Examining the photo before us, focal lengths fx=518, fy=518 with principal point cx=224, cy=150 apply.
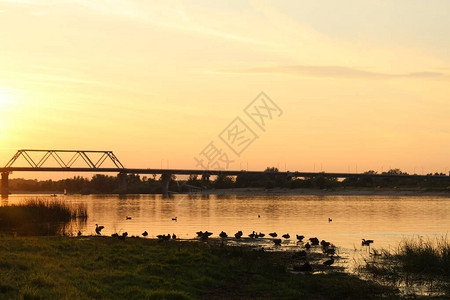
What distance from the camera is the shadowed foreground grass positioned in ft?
61.0

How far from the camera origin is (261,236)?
4438cm

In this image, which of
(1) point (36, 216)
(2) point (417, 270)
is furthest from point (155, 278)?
(1) point (36, 216)

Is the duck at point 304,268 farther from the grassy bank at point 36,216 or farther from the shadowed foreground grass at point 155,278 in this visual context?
the grassy bank at point 36,216

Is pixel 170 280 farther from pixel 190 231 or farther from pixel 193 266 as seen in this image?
pixel 190 231

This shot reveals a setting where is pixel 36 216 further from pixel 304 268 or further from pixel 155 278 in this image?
pixel 155 278

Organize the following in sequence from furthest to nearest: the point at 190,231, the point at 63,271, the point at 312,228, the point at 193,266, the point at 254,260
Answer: the point at 312,228 → the point at 190,231 → the point at 254,260 → the point at 193,266 → the point at 63,271

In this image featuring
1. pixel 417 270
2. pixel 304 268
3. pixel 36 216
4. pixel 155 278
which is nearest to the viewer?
pixel 155 278

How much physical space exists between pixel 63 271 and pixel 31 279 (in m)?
2.55

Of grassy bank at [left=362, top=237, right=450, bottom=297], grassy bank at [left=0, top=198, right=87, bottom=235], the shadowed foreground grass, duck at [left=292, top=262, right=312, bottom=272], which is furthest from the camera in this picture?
grassy bank at [left=0, top=198, right=87, bottom=235]

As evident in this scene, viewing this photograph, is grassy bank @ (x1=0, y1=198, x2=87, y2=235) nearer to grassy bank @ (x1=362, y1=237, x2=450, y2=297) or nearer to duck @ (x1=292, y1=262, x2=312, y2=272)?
duck @ (x1=292, y1=262, x2=312, y2=272)

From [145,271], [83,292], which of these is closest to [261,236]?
[145,271]

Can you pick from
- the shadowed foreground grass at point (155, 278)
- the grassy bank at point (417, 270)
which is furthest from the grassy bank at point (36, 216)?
the grassy bank at point (417, 270)

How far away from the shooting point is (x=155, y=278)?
21.7 metres

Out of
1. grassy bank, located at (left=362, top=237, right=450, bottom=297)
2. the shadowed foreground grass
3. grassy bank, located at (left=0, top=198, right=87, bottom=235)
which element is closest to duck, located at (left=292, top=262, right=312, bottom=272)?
the shadowed foreground grass
